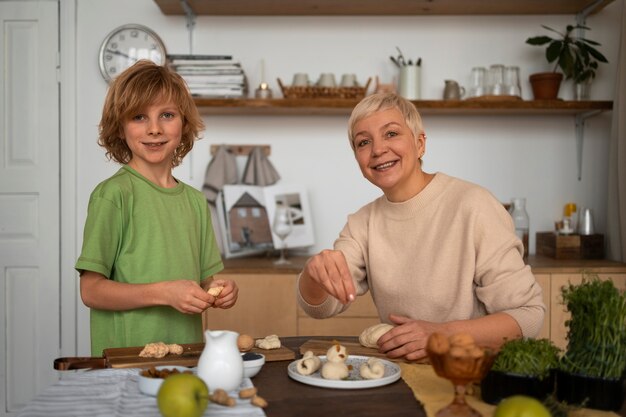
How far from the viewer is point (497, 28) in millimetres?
3705

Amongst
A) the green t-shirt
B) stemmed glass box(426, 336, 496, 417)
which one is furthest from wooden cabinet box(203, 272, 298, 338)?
stemmed glass box(426, 336, 496, 417)

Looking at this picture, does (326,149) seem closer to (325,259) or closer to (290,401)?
(325,259)

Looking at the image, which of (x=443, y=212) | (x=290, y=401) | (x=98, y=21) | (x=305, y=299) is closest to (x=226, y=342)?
Answer: (x=290, y=401)

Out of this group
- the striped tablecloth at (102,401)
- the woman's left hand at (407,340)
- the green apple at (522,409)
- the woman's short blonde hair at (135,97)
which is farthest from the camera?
the woman's short blonde hair at (135,97)

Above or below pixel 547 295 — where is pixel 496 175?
above

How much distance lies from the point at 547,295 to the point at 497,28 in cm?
143

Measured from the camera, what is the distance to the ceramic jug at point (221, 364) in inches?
50.1

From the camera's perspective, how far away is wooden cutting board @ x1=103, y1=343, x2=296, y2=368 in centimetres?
152

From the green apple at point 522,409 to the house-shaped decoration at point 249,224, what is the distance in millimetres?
2534

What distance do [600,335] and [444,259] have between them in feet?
2.14

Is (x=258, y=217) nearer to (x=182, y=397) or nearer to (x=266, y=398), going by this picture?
(x=266, y=398)

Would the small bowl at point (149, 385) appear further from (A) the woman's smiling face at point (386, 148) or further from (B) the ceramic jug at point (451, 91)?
(B) the ceramic jug at point (451, 91)

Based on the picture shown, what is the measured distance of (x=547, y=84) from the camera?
354 cm

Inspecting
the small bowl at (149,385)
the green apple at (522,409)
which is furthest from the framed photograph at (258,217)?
the green apple at (522,409)
